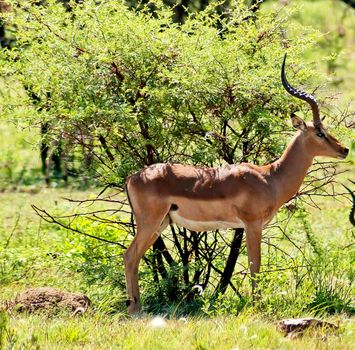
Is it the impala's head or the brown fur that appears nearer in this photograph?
the brown fur

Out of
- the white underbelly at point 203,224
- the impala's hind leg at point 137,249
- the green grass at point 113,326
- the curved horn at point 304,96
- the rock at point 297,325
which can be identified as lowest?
the green grass at point 113,326

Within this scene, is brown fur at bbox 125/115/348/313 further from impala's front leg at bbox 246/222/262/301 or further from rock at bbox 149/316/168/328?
rock at bbox 149/316/168/328

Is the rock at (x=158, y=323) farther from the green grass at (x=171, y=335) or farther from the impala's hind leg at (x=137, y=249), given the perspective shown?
the impala's hind leg at (x=137, y=249)

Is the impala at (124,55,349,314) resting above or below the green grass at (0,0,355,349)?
above

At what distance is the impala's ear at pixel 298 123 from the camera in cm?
766

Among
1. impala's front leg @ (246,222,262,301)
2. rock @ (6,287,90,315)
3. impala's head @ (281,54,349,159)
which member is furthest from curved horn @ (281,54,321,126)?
rock @ (6,287,90,315)

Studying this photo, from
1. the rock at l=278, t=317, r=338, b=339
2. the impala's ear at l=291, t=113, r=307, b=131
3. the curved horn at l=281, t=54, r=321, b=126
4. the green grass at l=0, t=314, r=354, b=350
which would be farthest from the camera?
the impala's ear at l=291, t=113, r=307, b=131

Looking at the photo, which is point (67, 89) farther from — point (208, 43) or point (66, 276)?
point (66, 276)

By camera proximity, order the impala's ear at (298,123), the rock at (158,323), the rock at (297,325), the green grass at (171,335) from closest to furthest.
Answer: the green grass at (171,335), the rock at (297,325), the rock at (158,323), the impala's ear at (298,123)

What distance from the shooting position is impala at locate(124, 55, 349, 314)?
7.55m

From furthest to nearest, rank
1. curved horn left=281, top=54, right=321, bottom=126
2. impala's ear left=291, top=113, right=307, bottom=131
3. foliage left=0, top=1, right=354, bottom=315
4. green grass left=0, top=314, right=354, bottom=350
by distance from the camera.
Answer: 1. foliage left=0, top=1, right=354, bottom=315
2. impala's ear left=291, top=113, right=307, bottom=131
3. curved horn left=281, top=54, right=321, bottom=126
4. green grass left=0, top=314, right=354, bottom=350

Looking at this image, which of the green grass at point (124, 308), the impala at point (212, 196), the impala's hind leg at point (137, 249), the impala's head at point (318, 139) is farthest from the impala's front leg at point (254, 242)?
the impala's head at point (318, 139)

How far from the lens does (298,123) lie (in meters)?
7.71

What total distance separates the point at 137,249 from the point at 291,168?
4.42ft
